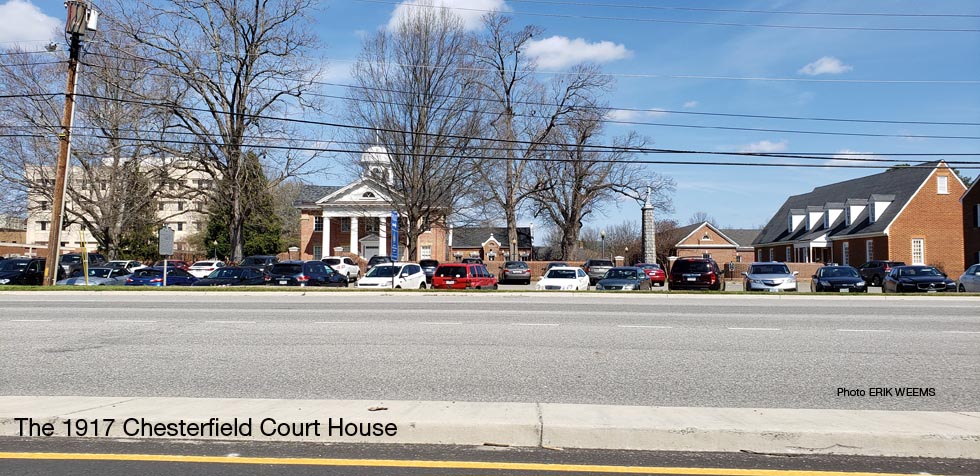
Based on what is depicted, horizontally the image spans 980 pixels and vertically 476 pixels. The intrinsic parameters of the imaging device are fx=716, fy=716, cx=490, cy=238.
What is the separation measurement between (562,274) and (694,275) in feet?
18.3

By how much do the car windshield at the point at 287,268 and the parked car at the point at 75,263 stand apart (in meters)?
13.3

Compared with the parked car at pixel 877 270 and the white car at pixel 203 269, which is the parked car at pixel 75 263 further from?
the parked car at pixel 877 270

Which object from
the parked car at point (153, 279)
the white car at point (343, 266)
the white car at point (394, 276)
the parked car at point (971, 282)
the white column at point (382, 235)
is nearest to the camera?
the parked car at point (971, 282)

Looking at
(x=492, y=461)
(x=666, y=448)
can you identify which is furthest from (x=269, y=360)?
(x=666, y=448)

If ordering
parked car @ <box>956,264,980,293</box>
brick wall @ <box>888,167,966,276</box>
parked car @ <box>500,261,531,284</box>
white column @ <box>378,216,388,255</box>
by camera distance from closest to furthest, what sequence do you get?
parked car @ <box>956,264,980,293</box> < parked car @ <box>500,261,531,284</box> < brick wall @ <box>888,167,966,276</box> < white column @ <box>378,216,388,255</box>

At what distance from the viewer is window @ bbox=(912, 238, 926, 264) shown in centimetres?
5056

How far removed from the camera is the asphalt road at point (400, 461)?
5461 millimetres

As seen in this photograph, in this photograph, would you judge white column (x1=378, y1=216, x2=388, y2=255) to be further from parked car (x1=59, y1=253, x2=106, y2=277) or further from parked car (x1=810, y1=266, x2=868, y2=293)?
parked car (x1=810, y1=266, x2=868, y2=293)

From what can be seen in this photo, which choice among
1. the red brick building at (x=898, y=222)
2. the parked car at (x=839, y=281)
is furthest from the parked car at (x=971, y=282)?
the red brick building at (x=898, y=222)

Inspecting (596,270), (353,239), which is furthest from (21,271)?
(353,239)

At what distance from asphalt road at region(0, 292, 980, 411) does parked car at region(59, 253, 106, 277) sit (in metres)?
22.1

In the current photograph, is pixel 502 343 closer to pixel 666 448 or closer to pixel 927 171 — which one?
pixel 666 448

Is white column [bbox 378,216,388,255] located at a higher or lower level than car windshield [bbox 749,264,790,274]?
higher

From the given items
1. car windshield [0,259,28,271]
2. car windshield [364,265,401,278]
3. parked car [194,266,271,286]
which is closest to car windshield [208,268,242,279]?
parked car [194,266,271,286]
